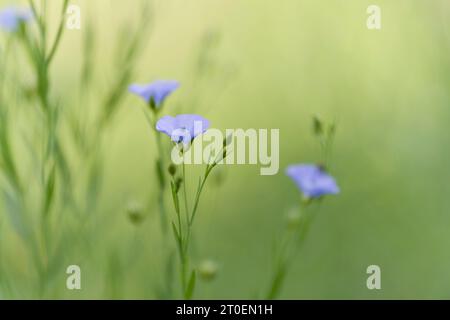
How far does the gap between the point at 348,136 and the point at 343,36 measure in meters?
0.40

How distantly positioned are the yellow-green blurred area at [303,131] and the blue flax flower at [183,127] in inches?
18.0

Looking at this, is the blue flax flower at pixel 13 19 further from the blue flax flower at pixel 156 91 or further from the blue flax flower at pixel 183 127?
the blue flax flower at pixel 183 127

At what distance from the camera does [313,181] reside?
118 cm

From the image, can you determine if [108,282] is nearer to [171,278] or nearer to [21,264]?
[171,278]

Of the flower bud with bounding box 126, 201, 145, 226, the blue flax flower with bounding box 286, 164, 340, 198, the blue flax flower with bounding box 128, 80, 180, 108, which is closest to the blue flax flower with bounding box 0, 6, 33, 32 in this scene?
the blue flax flower with bounding box 128, 80, 180, 108

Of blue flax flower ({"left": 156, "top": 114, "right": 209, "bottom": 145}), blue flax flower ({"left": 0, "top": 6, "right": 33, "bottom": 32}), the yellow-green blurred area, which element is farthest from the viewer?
the yellow-green blurred area

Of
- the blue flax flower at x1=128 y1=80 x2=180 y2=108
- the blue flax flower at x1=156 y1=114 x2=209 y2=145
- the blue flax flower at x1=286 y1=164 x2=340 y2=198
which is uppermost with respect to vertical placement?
the blue flax flower at x1=128 y1=80 x2=180 y2=108

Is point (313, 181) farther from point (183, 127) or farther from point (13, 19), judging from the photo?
point (13, 19)

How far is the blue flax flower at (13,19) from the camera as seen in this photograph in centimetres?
135

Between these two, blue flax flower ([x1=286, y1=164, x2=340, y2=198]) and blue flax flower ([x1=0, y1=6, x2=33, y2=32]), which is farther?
blue flax flower ([x1=0, y1=6, x2=33, y2=32])

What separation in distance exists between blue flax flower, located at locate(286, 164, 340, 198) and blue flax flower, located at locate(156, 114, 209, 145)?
0.63 ft

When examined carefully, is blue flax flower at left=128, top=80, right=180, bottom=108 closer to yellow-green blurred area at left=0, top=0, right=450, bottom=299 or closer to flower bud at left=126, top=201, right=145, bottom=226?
flower bud at left=126, top=201, right=145, bottom=226

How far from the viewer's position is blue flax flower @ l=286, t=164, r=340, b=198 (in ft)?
3.75

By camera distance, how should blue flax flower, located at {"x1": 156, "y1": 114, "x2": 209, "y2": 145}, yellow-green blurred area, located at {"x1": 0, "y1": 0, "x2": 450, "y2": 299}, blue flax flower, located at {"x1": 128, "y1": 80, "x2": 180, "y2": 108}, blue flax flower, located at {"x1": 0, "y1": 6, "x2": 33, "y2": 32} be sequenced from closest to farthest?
blue flax flower, located at {"x1": 156, "y1": 114, "x2": 209, "y2": 145} → blue flax flower, located at {"x1": 128, "y1": 80, "x2": 180, "y2": 108} → blue flax flower, located at {"x1": 0, "y1": 6, "x2": 33, "y2": 32} → yellow-green blurred area, located at {"x1": 0, "y1": 0, "x2": 450, "y2": 299}
